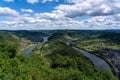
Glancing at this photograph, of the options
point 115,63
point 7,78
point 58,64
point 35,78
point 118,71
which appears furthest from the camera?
point 115,63

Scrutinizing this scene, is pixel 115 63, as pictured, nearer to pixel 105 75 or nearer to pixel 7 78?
pixel 105 75

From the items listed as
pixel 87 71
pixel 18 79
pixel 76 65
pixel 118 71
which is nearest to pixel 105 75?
pixel 87 71

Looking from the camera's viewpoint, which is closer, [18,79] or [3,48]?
[18,79]

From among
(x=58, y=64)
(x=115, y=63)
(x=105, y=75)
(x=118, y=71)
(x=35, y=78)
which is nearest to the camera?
(x=35, y=78)

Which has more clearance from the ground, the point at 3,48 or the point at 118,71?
the point at 3,48

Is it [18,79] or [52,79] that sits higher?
[18,79]

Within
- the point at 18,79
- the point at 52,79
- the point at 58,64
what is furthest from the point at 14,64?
the point at 58,64

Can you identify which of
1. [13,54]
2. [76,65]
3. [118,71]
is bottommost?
[118,71]

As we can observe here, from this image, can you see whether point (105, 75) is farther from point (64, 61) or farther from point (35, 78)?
point (35, 78)

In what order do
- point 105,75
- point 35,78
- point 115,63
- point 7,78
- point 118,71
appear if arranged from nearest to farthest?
point 7,78 < point 35,78 < point 105,75 < point 118,71 < point 115,63
